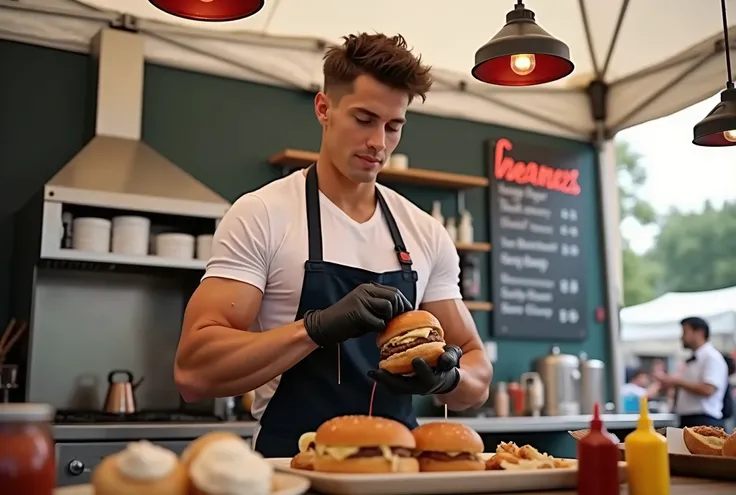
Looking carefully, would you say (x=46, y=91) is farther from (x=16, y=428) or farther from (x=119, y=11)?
(x=16, y=428)

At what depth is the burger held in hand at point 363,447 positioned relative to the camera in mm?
1219

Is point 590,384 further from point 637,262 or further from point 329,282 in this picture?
point 637,262

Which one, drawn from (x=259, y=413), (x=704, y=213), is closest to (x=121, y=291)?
(x=259, y=413)

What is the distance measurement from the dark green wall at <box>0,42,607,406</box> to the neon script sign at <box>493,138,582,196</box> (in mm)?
114

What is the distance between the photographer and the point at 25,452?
0.86 meters

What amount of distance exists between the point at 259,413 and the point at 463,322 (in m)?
0.60

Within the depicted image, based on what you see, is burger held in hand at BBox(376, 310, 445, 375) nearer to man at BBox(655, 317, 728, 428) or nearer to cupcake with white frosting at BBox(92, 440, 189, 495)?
cupcake with white frosting at BBox(92, 440, 189, 495)

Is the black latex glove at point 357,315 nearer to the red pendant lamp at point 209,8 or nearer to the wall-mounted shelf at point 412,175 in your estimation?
the red pendant lamp at point 209,8

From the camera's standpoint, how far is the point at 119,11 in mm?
4238

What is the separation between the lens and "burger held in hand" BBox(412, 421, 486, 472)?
1.27 m

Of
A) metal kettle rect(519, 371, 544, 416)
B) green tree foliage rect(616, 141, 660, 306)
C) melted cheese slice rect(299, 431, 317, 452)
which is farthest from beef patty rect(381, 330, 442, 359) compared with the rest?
green tree foliage rect(616, 141, 660, 306)

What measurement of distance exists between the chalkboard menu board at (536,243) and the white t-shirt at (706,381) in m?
0.78

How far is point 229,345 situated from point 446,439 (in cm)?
64

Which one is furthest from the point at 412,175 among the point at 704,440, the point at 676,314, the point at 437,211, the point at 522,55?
the point at 676,314
